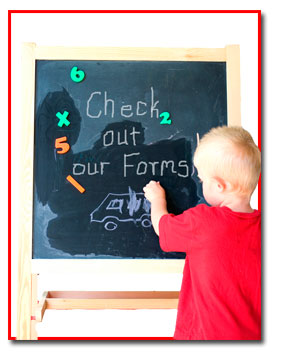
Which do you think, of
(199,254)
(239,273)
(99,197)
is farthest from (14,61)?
(239,273)

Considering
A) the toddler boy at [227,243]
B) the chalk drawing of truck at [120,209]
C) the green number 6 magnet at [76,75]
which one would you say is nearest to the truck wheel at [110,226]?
the chalk drawing of truck at [120,209]

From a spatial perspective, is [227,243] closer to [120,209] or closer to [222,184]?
[222,184]

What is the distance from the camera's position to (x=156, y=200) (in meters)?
1.62

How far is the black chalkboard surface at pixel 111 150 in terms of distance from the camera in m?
1.63

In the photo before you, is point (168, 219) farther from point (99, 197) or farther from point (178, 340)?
point (178, 340)

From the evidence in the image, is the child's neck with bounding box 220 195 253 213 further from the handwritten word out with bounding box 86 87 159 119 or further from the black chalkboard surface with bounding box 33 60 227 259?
the handwritten word out with bounding box 86 87 159 119

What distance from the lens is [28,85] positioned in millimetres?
1627

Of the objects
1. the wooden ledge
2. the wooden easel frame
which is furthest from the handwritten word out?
the wooden ledge

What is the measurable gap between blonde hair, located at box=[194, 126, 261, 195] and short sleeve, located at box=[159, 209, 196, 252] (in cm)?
18

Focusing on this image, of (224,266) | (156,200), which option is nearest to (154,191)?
(156,200)

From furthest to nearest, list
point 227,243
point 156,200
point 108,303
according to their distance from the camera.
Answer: point 108,303 → point 156,200 → point 227,243

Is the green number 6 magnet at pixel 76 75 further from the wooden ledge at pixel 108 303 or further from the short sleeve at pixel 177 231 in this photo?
the wooden ledge at pixel 108 303

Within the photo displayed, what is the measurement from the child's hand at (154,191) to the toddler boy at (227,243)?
0.45 feet

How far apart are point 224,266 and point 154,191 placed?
0.39 m
